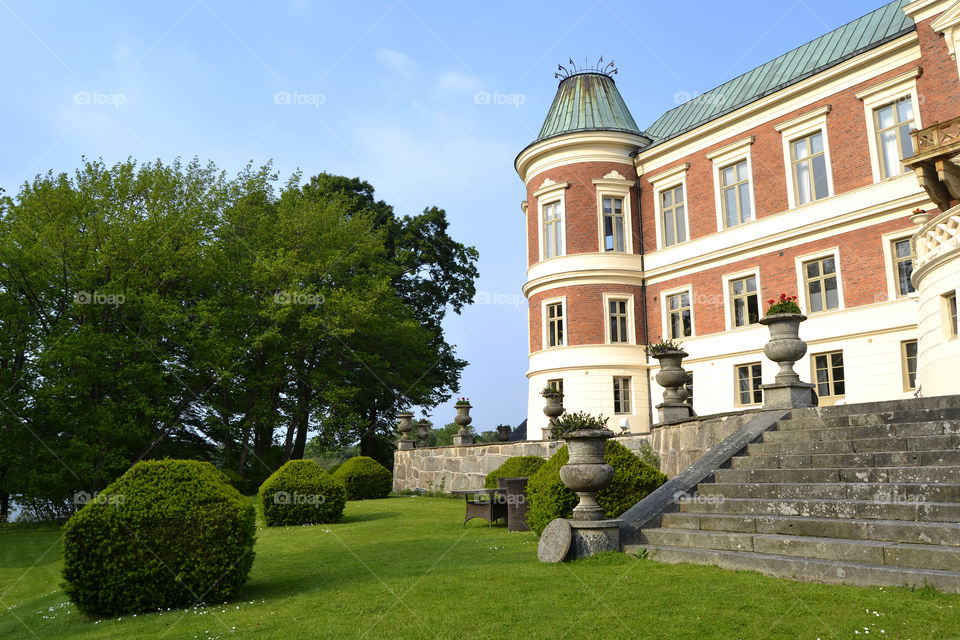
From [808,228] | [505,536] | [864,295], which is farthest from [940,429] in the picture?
[808,228]

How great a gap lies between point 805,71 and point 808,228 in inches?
229

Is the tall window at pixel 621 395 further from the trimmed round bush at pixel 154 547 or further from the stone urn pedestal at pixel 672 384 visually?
the trimmed round bush at pixel 154 547

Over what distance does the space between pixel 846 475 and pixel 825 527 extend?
4.08 feet

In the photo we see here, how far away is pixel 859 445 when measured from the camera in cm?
834

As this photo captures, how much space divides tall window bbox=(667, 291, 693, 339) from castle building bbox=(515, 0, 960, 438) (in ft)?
0.25

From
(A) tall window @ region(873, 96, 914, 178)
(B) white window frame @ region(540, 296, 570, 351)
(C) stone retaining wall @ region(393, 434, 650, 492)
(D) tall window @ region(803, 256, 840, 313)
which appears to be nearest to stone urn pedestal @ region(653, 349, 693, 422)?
(C) stone retaining wall @ region(393, 434, 650, 492)

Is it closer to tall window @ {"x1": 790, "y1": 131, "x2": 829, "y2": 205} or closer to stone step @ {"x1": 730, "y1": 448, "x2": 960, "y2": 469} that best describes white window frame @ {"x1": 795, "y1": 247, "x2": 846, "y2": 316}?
tall window @ {"x1": 790, "y1": 131, "x2": 829, "y2": 205}

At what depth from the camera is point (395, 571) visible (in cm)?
820

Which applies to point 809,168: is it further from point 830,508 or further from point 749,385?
point 830,508

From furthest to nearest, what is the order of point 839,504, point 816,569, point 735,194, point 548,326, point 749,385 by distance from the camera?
1. point 548,326
2. point 735,194
3. point 749,385
4. point 839,504
5. point 816,569

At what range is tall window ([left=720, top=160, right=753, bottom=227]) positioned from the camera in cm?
2411

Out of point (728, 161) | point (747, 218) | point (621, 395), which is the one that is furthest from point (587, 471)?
point (728, 161)

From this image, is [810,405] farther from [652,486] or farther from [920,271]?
[920,271]

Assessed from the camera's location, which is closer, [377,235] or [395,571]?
[395,571]
